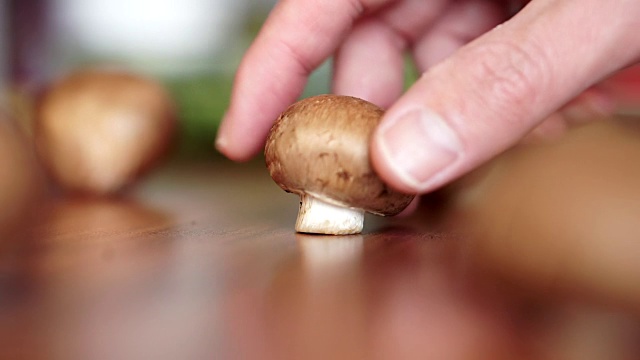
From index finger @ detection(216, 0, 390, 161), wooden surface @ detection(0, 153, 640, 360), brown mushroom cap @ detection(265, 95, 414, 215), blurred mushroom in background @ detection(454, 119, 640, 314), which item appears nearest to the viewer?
wooden surface @ detection(0, 153, 640, 360)

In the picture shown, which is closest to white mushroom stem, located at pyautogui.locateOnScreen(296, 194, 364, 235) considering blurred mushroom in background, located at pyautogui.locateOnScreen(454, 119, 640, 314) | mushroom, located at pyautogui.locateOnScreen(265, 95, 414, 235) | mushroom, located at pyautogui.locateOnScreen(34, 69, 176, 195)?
mushroom, located at pyautogui.locateOnScreen(265, 95, 414, 235)

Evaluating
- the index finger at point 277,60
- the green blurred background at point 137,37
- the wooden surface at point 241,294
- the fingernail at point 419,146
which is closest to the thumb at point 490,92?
the fingernail at point 419,146

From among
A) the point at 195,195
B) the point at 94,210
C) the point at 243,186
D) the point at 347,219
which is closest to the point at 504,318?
the point at 347,219

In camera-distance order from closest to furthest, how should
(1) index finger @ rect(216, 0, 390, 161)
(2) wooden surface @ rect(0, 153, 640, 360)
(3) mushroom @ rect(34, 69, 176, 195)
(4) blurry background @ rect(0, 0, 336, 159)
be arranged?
(2) wooden surface @ rect(0, 153, 640, 360) < (1) index finger @ rect(216, 0, 390, 161) < (3) mushroom @ rect(34, 69, 176, 195) < (4) blurry background @ rect(0, 0, 336, 159)

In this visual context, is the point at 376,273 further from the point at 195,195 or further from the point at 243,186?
the point at 243,186

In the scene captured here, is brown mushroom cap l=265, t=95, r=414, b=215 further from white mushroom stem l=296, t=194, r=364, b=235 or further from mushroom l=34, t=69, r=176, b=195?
mushroom l=34, t=69, r=176, b=195

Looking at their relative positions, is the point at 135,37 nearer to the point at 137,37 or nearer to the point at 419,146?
the point at 137,37
